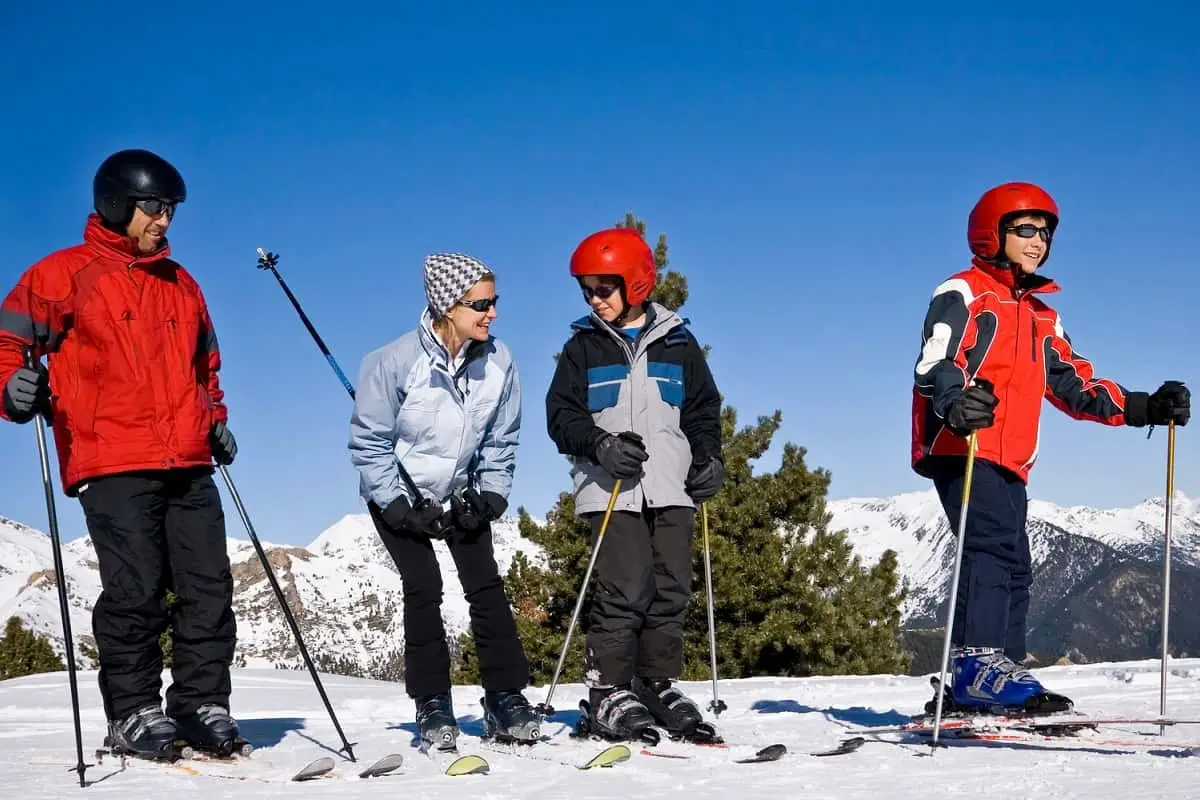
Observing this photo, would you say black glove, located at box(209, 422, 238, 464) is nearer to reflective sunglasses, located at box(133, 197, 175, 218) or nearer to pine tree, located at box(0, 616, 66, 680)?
reflective sunglasses, located at box(133, 197, 175, 218)

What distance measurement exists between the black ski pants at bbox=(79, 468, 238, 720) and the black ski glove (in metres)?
3.98

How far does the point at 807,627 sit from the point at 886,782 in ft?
42.6

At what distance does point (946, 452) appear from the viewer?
17.1ft

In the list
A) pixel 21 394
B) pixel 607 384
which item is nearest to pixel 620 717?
pixel 607 384

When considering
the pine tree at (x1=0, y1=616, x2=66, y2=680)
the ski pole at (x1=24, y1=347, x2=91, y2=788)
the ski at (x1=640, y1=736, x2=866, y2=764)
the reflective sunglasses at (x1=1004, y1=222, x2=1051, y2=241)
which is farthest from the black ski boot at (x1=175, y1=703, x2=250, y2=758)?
the pine tree at (x1=0, y1=616, x2=66, y2=680)

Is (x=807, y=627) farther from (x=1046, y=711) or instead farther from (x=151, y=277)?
(x=151, y=277)

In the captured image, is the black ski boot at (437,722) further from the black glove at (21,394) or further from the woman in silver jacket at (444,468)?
the black glove at (21,394)

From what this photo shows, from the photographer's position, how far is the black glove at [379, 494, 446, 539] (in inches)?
187

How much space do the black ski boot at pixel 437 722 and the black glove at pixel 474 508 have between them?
28.6 inches

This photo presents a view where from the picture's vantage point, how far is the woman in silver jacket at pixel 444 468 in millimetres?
4902

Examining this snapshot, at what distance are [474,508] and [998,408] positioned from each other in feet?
7.54


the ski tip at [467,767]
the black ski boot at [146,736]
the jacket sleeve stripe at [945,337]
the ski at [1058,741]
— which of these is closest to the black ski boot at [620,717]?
the ski tip at [467,767]

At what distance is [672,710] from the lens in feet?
16.4

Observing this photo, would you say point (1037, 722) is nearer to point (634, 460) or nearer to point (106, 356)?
point (634, 460)
